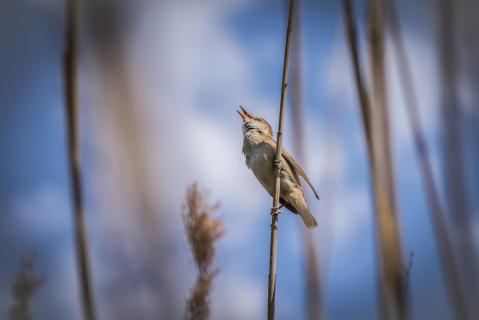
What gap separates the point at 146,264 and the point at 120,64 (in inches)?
25.1

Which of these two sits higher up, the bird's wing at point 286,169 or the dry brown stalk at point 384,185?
the bird's wing at point 286,169

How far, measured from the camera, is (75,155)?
5.20 ft

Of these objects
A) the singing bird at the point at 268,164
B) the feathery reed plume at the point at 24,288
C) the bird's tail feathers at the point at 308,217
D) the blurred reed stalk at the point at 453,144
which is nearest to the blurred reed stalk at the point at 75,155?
the feathery reed plume at the point at 24,288

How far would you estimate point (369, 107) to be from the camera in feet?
6.32

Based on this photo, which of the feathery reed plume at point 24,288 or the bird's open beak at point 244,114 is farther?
the bird's open beak at point 244,114

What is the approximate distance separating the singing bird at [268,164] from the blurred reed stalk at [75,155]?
3.67 meters

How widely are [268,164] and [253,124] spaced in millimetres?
636

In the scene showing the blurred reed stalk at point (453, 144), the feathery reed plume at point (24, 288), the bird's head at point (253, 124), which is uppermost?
the bird's head at point (253, 124)

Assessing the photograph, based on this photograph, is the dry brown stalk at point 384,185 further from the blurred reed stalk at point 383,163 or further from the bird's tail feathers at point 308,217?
the bird's tail feathers at point 308,217

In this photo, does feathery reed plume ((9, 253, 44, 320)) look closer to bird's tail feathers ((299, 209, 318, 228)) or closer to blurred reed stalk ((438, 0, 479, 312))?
blurred reed stalk ((438, 0, 479, 312))

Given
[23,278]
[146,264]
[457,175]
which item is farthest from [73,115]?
[457,175]

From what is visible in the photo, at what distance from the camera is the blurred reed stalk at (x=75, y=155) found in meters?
1.44

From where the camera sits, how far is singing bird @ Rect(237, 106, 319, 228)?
5.23m

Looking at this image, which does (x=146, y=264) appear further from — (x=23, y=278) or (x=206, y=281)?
(x=23, y=278)
